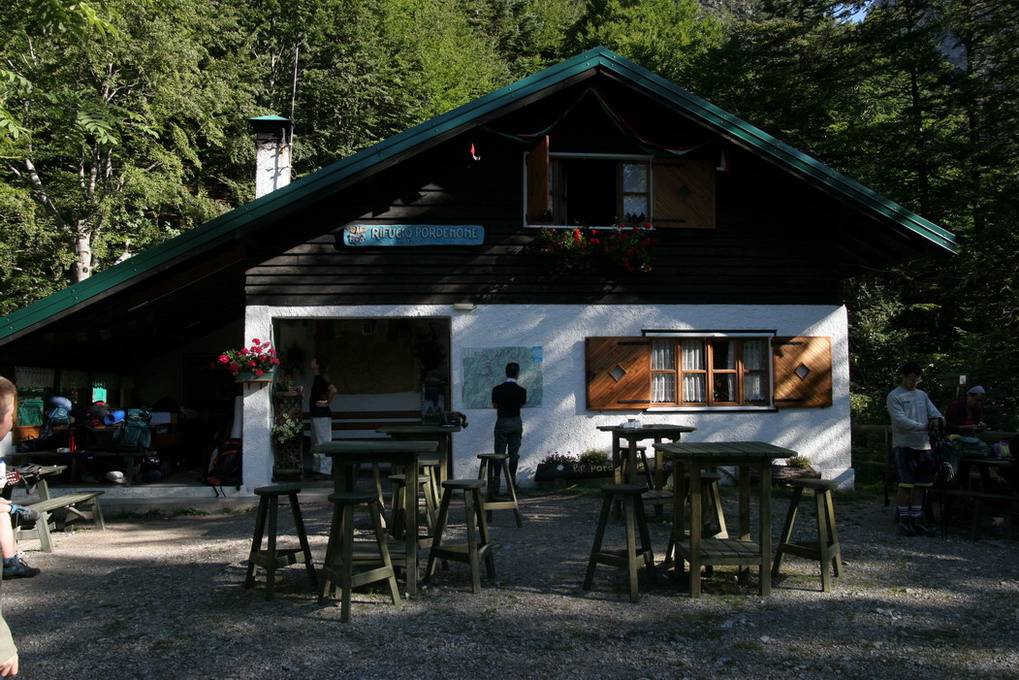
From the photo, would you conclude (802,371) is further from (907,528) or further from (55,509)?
(55,509)

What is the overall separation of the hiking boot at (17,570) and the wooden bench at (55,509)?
3.52 feet

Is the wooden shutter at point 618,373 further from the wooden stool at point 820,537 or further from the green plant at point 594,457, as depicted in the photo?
the wooden stool at point 820,537

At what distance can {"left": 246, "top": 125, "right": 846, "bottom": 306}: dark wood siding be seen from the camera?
1131 centimetres

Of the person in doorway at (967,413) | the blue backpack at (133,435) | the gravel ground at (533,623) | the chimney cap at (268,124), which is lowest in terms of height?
the gravel ground at (533,623)

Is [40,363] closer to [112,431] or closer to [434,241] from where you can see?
[112,431]

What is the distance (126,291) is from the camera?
1056 centimetres

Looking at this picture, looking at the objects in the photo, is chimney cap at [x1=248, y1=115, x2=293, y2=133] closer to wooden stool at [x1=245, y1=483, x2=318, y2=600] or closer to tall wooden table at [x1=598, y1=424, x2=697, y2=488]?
tall wooden table at [x1=598, y1=424, x2=697, y2=488]

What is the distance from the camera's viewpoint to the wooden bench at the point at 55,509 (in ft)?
27.1

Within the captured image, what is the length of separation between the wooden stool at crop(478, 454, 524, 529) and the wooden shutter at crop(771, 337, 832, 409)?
4.52 metres

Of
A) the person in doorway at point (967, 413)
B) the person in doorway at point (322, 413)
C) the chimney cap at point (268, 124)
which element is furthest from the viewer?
→ the chimney cap at point (268, 124)

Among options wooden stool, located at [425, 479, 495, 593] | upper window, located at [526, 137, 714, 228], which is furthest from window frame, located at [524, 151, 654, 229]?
wooden stool, located at [425, 479, 495, 593]

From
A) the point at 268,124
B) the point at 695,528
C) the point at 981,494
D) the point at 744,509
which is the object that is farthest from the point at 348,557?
the point at 268,124

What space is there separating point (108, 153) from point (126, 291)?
11464 millimetres

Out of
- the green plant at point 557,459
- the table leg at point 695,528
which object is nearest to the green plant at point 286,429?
the green plant at point 557,459
